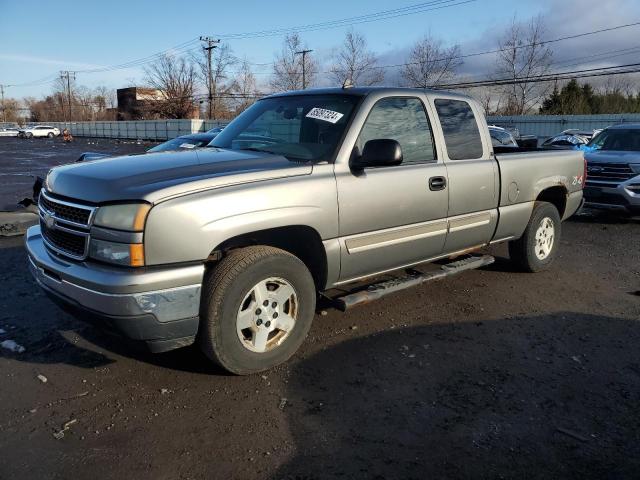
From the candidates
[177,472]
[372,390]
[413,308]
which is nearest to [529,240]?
[413,308]

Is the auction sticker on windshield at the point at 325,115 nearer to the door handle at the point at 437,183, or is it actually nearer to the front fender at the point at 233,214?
the front fender at the point at 233,214

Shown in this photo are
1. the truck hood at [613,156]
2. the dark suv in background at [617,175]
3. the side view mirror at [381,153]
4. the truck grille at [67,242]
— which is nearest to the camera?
the truck grille at [67,242]

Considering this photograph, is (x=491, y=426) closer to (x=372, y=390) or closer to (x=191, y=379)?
(x=372, y=390)

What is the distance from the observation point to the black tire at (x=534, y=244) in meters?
5.93

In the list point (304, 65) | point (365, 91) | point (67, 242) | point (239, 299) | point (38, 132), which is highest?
point (304, 65)

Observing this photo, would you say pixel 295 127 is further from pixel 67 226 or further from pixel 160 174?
pixel 67 226

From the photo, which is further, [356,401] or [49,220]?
[49,220]

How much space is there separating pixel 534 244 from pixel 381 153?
10.0ft

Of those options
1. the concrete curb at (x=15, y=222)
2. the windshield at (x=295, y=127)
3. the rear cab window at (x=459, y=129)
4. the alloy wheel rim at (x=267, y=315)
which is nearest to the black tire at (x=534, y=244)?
the rear cab window at (x=459, y=129)

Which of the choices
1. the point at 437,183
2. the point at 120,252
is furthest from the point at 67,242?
the point at 437,183

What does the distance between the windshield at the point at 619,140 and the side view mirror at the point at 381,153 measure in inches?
334

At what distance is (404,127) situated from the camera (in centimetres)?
449

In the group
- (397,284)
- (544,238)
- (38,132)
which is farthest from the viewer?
(38,132)

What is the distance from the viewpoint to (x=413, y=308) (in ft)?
16.5
